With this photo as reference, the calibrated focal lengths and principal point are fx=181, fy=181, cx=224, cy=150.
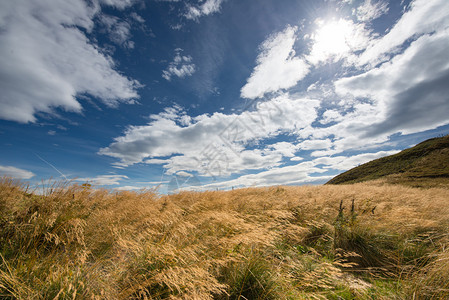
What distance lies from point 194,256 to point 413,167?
58216 mm

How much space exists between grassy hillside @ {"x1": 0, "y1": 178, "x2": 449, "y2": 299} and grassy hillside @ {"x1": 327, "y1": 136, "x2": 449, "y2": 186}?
120 ft

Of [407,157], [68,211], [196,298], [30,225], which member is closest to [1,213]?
[30,225]

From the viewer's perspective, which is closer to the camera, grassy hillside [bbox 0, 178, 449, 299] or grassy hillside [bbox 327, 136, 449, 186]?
grassy hillside [bbox 0, 178, 449, 299]

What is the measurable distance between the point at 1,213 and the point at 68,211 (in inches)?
37.3

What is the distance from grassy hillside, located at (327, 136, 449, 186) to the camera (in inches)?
1296

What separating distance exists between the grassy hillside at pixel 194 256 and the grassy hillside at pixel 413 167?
120 ft

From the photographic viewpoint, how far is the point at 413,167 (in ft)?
135

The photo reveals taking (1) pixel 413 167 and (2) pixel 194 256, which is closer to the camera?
(2) pixel 194 256

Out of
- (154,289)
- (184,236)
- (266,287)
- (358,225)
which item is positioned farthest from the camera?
(358,225)

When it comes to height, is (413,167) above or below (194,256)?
above

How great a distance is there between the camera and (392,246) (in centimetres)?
432

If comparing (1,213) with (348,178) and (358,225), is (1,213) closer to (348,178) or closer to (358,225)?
(358,225)

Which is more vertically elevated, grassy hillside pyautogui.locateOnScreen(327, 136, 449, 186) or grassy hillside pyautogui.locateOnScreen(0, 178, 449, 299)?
grassy hillside pyautogui.locateOnScreen(327, 136, 449, 186)

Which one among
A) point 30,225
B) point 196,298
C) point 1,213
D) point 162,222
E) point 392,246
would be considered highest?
point 1,213
